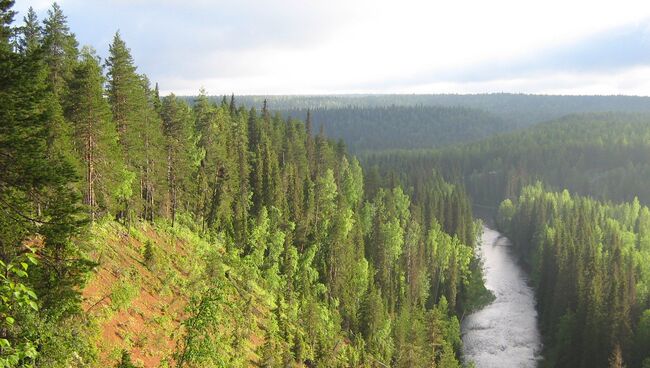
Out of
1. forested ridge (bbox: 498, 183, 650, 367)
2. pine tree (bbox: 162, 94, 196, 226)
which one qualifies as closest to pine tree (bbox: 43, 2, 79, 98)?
pine tree (bbox: 162, 94, 196, 226)

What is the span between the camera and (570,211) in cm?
13738

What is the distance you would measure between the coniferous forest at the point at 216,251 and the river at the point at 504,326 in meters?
2.23

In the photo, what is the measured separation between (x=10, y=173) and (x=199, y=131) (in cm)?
5212

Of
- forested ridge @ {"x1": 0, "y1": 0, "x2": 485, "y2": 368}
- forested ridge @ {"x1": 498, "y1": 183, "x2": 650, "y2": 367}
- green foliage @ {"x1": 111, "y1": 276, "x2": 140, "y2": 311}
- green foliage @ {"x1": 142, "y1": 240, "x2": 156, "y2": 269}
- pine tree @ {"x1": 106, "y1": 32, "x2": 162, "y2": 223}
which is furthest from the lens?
forested ridge @ {"x1": 498, "y1": 183, "x2": 650, "y2": 367}

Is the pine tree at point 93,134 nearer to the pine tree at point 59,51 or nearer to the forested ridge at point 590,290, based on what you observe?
the pine tree at point 59,51

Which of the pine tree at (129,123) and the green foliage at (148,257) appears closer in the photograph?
the green foliage at (148,257)

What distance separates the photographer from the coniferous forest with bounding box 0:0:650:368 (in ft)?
52.0

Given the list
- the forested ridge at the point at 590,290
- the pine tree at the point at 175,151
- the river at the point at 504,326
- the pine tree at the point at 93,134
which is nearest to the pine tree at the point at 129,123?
the pine tree at the point at 93,134

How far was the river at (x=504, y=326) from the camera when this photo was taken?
248ft

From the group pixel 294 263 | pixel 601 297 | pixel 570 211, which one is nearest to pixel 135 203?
pixel 294 263

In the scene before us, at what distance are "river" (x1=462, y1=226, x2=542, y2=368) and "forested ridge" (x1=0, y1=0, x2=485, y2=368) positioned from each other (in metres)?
4.35

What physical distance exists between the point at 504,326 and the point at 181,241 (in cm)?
6236

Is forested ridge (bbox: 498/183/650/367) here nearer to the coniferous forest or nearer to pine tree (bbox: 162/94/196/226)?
the coniferous forest

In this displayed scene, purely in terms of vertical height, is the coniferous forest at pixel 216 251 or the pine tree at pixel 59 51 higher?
the pine tree at pixel 59 51
